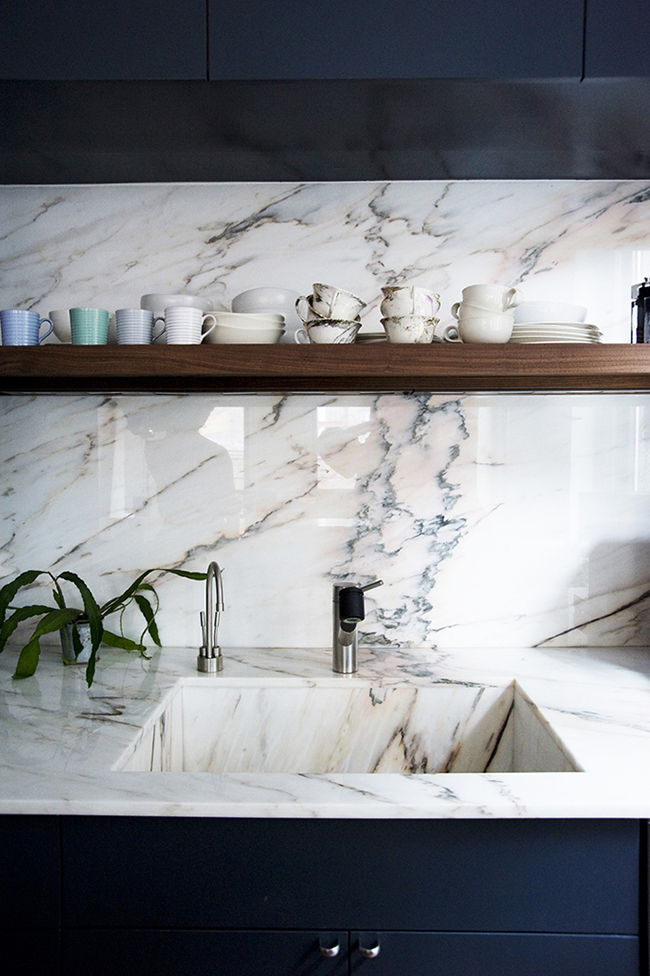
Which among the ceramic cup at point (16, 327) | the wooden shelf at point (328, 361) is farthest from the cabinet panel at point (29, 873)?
the ceramic cup at point (16, 327)

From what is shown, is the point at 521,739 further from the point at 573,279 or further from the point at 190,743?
the point at 573,279

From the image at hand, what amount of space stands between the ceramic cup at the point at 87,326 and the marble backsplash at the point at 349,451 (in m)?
0.31

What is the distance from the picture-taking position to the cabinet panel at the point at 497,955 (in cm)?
90

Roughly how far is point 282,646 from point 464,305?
0.84 m

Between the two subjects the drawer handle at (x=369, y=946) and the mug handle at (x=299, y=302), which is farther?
the mug handle at (x=299, y=302)

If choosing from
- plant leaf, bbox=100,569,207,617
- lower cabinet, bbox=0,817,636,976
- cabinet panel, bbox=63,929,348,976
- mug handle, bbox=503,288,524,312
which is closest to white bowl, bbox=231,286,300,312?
mug handle, bbox=503,288,524,312

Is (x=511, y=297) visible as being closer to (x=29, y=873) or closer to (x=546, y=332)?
(x=546, y=332)

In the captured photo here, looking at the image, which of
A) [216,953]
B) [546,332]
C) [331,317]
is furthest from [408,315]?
[216,953]

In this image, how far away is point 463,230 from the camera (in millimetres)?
1568

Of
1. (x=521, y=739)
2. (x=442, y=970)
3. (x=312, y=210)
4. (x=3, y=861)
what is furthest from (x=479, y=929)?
(x=312, y=210)

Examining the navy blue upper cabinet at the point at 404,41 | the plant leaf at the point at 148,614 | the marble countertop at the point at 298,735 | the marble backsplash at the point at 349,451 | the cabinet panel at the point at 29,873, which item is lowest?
the cabinet panel at the point at 29,873

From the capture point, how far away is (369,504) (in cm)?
158

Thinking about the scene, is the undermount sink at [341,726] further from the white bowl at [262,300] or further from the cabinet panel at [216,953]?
the white bowl at [262,300]

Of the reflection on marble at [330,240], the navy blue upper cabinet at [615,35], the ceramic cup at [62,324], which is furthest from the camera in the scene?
the reflection on marble at [330,240]
